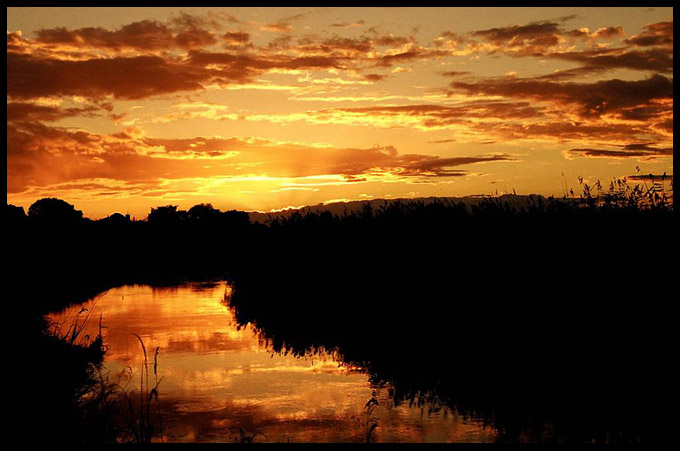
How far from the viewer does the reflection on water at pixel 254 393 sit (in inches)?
417

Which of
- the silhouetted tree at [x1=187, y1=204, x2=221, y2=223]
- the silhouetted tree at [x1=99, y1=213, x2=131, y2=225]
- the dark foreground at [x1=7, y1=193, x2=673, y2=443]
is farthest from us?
the silhouetted tree at [x1=187, y1=204, x2=221, y2=223]

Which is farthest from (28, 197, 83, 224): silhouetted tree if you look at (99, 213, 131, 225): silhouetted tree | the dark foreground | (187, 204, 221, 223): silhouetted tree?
the dark foreground

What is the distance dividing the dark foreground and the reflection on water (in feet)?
2.35

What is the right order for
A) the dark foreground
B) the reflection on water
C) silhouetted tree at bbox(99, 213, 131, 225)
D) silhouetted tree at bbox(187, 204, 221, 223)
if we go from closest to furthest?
the reflection on water, the dark foreground, silhouetted tree at bbox(99, 213, 131, 225), silhouetted tree at bbox(187, 204, 221, 223)

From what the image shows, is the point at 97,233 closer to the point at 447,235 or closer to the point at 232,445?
the point at 447,235

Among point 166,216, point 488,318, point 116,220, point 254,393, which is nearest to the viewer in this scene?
point 254,393

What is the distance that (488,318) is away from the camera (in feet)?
54.6

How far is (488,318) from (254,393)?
5.86 metres

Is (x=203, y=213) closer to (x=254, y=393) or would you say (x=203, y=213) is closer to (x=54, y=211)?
(x=54, y=211)

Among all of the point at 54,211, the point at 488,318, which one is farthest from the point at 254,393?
the point at 54,211

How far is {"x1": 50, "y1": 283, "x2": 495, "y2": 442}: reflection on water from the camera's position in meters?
10.6

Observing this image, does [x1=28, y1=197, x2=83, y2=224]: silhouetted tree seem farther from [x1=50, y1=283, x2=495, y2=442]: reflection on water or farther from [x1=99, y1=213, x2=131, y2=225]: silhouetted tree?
[x1=50, y1=283, x2=495, y2=442]: reflection on water

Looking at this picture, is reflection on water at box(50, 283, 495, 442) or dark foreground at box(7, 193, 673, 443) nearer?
reflection on water at box(50, 283, 495, 442)

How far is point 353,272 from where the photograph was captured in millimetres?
25672
